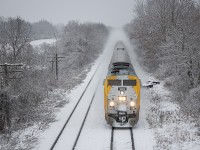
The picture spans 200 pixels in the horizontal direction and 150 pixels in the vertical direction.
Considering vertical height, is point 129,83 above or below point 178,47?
below

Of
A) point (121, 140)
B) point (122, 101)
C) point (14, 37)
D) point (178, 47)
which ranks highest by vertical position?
point (14, 37)

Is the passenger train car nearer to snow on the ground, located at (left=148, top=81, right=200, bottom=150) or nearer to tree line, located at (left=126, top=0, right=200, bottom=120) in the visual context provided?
snow on the ground, located at (left=148, top=81, right=200, bottom=150)

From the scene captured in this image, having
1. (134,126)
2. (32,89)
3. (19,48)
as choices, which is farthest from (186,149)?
(19,48)

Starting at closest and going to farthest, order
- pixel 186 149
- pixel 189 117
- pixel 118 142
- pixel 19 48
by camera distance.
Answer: pixel 186 149 → pixel 118 142 → pixel 189 117 → pixel 19 48

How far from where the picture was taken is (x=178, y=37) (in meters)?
25.5

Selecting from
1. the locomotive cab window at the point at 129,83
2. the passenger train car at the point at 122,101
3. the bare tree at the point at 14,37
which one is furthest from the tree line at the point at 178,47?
the bare tree at the point at 14,37

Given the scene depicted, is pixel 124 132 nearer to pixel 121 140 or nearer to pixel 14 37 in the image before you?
pixel 121 140

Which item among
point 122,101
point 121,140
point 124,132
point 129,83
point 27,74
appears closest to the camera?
point 121,140

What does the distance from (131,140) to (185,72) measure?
11.7 meters

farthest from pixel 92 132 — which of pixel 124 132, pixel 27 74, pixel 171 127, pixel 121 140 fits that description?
pixel 27 74

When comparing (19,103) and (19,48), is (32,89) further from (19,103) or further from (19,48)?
(19,48)

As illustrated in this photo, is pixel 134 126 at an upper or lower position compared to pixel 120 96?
A: lower

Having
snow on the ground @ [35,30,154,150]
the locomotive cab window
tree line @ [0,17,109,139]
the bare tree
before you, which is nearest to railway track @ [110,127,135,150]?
snow on the ground @ [35,30,154,150]

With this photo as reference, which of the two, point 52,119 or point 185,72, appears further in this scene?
point 185,72
